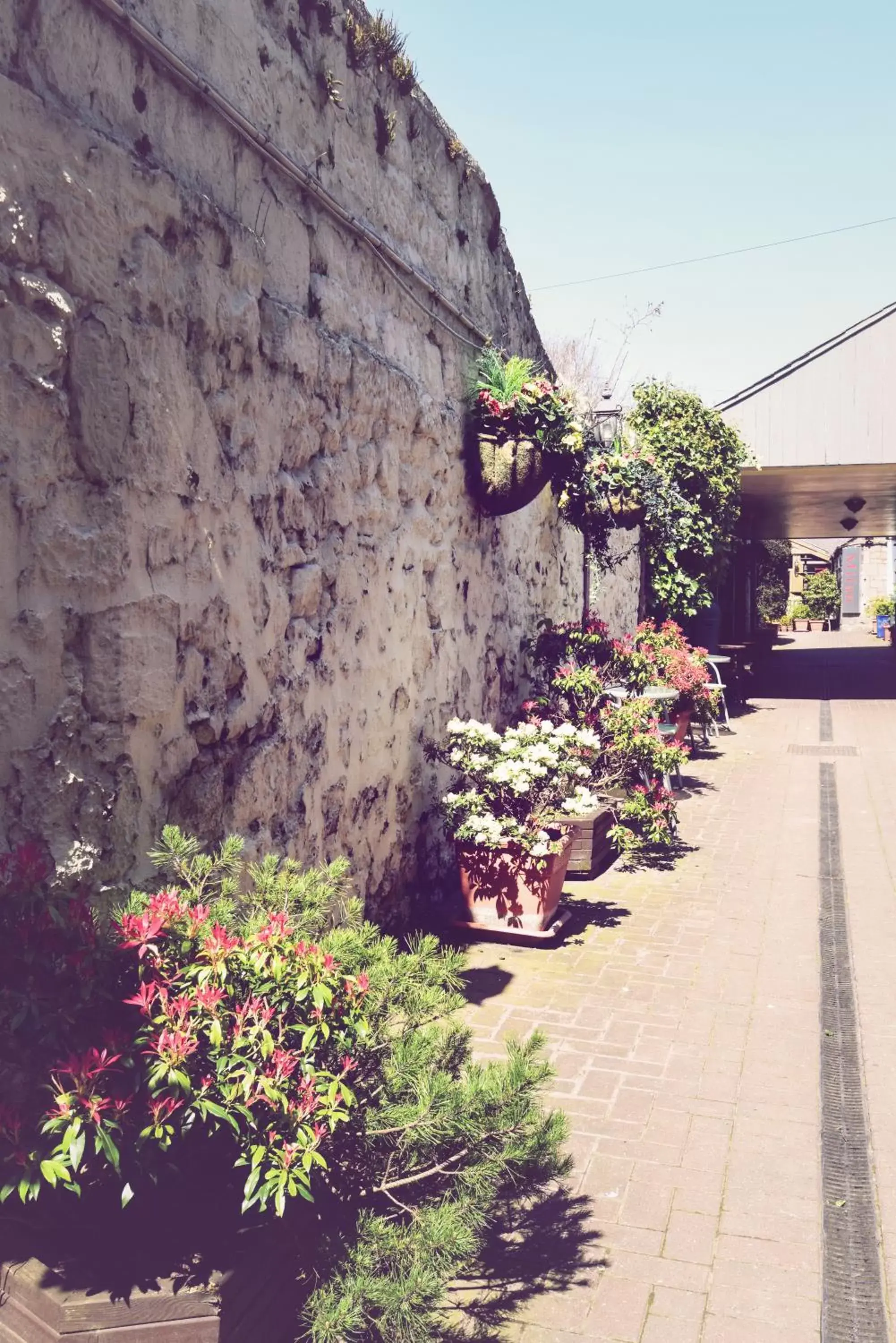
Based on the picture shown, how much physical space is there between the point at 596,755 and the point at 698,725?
6.11m

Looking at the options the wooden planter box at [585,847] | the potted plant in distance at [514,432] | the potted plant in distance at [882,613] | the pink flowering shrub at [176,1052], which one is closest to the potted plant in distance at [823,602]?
the potted plant in distance at [882,613]

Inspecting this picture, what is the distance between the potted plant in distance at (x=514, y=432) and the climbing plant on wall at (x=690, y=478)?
6248 mm

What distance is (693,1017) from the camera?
4406mm

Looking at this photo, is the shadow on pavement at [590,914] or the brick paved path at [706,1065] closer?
the brick paved path at [706,1065]

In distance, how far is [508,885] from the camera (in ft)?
17.3

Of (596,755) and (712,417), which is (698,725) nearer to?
(712,417)

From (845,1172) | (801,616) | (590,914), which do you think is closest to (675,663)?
(590,914)

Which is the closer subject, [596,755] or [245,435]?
[245,435]

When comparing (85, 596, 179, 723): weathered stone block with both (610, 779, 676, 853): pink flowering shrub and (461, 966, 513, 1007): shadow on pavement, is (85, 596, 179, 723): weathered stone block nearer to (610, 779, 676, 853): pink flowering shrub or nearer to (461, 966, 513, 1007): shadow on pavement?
(461, 966, 513, 1007): shadow on pavement

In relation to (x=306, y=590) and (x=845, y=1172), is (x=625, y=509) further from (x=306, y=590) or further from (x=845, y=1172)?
(x=845, y=1172)

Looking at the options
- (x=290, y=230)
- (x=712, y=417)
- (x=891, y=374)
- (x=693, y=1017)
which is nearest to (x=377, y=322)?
(x=290, y=230)

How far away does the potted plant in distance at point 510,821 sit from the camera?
520cm

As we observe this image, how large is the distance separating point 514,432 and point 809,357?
8340mm

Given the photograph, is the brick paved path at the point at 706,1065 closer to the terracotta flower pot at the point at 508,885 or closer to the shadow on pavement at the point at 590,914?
the shadow on pavement at the point at 590,914
